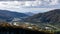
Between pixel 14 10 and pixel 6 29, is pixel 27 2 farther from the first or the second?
pixel 6 29

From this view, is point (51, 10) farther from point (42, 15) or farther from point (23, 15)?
point (23, 15)

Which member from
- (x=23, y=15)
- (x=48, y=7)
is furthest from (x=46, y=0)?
(x=23, y=15)

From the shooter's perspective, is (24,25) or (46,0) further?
(46,0)

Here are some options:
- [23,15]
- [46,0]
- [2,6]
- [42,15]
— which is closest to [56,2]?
[46,0]

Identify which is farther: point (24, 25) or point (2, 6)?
point (2, 6)

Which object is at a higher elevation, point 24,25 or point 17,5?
point 17,5

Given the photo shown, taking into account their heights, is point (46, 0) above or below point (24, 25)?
above
